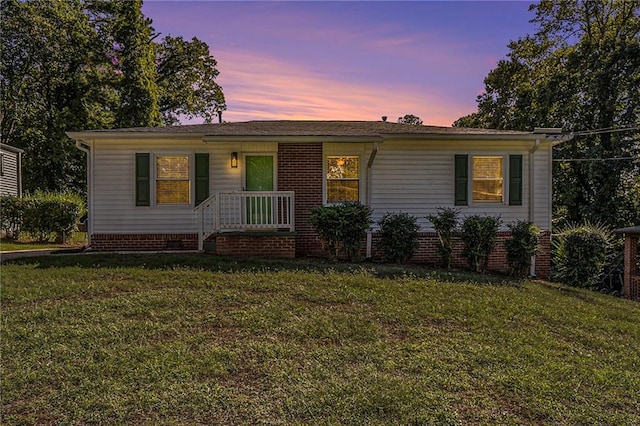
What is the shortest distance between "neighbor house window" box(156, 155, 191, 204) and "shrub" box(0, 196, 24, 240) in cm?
645

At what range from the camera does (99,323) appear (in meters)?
4.54

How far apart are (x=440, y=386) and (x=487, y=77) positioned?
21265mm

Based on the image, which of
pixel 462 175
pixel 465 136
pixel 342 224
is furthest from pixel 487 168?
pixel 342 224

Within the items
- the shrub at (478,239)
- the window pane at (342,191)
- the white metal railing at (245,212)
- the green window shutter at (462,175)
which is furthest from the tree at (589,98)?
the white metal railing at (245,212)

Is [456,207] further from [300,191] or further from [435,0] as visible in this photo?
[435,0]

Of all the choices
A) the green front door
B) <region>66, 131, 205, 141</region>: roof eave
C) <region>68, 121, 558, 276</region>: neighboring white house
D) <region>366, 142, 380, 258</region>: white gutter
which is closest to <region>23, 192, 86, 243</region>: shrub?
<region>68, 121, 558, 276</region>: neighboring white house

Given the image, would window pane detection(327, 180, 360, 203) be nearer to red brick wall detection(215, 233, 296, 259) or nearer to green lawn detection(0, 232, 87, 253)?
red brick wall detection(215, 233, 296, 259)

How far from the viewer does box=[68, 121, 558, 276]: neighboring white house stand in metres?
9.64

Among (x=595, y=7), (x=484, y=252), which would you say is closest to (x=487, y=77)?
(x=595, y=7)

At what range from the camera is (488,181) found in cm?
1001

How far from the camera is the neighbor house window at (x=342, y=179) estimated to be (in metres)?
9.94

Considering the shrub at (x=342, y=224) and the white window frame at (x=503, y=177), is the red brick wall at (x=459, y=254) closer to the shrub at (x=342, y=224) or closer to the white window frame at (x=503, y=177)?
the white window frame at (x=503, y=177)

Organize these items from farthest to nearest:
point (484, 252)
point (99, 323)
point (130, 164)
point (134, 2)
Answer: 1. point (134, 2)
2. point (130, 164)
3. point (484, 252)
4. point (99, 323)

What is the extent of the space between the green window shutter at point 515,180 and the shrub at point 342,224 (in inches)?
155
